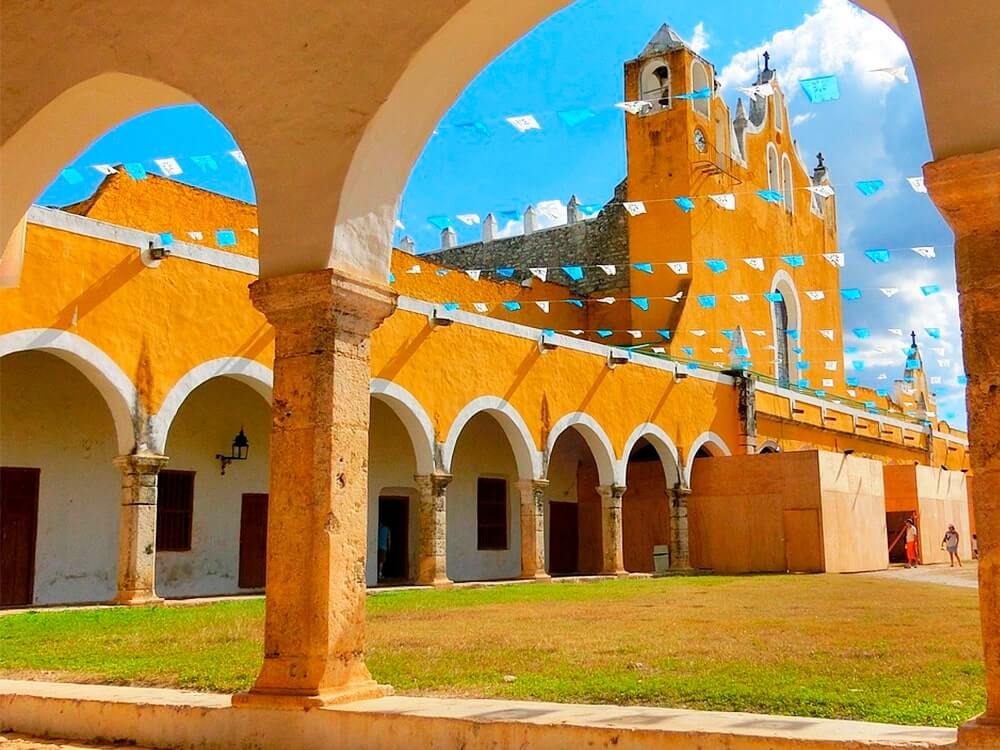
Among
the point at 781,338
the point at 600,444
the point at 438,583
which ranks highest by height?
the point at 781,338

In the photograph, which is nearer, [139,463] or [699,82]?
[139,463]

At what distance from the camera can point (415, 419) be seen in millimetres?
15375

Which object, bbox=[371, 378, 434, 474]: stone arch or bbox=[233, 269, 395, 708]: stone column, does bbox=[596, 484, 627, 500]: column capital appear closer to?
bbox=[371, 378, 434, 474]: stone arch

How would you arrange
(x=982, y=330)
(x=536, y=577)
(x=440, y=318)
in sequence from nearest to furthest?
1. (x=982, y=330)
2. (x=440, y=318)
3. (x=536, y=577)

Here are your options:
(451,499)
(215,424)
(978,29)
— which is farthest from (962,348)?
(451,499)

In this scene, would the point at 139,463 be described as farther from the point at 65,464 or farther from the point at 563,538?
the point at 563,538

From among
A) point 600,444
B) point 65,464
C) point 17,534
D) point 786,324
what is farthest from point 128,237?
point 786,324

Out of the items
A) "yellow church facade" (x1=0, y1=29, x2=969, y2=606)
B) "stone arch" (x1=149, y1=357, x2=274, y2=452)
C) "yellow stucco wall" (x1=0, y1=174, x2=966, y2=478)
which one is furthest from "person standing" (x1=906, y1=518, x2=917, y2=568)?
"stone arch" (x1=149, y1=357, x2=274, y2=452)

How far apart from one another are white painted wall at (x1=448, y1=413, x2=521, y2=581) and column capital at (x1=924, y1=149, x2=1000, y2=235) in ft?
50.6

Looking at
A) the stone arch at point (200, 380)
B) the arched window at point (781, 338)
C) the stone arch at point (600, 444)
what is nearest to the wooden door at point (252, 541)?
the stone arch at point (200, 380)

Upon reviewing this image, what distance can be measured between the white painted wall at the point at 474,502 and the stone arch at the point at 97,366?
7.61m

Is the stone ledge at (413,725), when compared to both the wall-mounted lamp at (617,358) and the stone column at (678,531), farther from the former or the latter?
the stone column at (678,531)

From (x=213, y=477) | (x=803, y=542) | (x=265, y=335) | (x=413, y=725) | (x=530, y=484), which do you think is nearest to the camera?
(x=413, y=725)

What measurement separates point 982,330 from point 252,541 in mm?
13095
